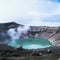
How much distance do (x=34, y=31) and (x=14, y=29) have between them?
31.0 ft

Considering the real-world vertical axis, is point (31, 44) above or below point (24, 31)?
above

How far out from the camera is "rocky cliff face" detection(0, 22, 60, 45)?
82.6 metres

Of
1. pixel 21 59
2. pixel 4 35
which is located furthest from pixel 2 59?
pixel 4 35

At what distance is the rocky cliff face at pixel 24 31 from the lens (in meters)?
82.6

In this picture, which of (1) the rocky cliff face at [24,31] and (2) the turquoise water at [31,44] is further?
(1) the rocky cliff face at [24,31]

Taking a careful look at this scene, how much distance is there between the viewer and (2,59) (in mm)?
17891

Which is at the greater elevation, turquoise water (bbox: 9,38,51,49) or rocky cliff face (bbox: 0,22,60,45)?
turquoise water (bbox: 9,38,51,49)

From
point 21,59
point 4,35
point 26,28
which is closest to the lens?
point 21,59

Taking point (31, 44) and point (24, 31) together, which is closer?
point (31, 44)

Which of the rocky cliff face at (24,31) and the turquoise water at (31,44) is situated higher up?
the turquoise water at (31,44)

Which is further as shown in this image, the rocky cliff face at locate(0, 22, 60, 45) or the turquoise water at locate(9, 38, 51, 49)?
the rocky cliff face at locate(0, 22, 60, 45)

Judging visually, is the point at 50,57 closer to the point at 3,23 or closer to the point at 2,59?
the point at 2,59

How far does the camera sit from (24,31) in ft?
312

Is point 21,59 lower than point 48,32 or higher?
higher
